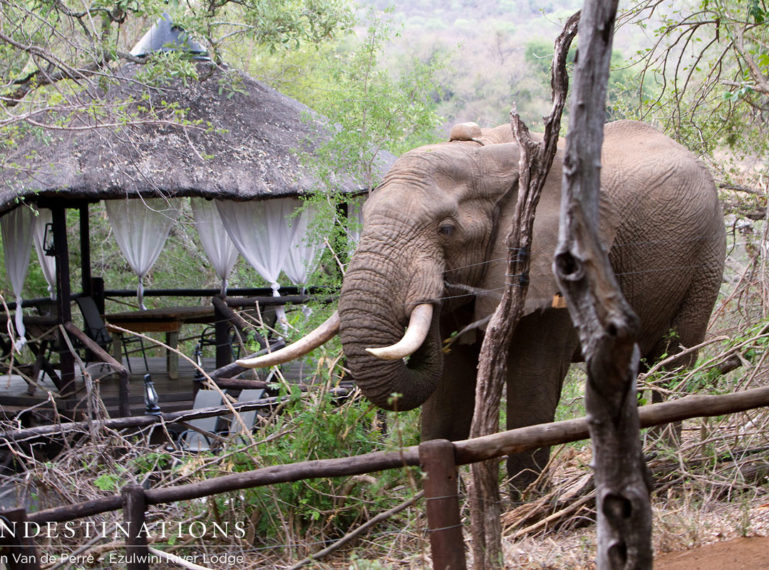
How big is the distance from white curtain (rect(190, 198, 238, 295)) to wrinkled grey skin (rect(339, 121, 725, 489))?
597 centimetres

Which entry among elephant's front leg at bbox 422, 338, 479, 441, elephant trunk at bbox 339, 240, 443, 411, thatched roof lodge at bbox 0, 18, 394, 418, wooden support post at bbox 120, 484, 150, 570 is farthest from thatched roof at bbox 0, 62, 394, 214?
wooden support post at bbox 120, 484, 150, 570

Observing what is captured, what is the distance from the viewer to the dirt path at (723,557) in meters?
3.49

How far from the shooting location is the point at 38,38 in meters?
8.34

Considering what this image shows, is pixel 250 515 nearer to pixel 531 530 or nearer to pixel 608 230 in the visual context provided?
pixel 531 530

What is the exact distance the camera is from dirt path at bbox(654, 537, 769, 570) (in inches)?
137

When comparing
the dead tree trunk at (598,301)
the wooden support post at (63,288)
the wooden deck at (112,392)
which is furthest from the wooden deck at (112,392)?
the dead tree trunk at (598,301)

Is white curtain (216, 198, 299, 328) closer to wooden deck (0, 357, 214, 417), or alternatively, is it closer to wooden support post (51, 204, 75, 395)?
wooden deck (0, 357, 214, 417)

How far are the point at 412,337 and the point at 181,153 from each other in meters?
6.10

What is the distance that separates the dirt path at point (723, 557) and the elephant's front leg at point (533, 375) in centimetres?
113

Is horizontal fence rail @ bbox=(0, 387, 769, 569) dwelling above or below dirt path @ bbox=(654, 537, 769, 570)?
above

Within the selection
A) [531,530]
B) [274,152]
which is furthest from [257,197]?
[531,530]

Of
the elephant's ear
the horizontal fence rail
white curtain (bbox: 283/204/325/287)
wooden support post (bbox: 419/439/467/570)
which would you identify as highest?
white curtain (bbox: 283/204/325/287)

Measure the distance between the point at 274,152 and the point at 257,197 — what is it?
2.50 ft

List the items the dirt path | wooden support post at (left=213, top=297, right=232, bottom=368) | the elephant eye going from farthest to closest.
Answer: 1. wooden support post at (left=213, top=297, right=232, bottom=368)
2. the elephant eye
3. the dirt path
